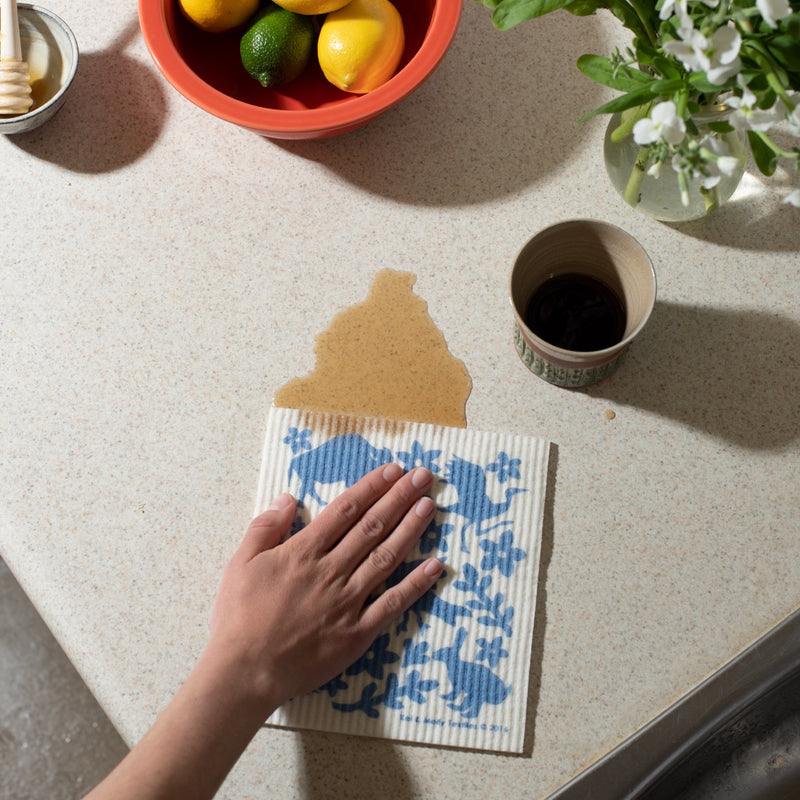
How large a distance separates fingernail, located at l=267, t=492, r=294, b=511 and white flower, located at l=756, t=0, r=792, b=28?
1.83 ft

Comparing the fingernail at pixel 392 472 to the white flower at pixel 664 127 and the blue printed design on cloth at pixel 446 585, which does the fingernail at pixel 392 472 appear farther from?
the white flower at pixel 664 127

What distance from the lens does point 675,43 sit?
53 centimetres

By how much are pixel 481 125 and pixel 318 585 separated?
0.51 meters

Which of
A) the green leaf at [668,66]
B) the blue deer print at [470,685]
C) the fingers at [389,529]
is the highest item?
the green leaf at [668,66]

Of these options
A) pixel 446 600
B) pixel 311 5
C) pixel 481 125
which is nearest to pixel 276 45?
pixel 311 5

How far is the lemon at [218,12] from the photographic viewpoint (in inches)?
31.4

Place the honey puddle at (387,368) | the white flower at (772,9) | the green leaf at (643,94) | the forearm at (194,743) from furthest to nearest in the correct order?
the honey puddle at (387,368), the forearm at (194,743), the green leaf at (643,94), the white flower at (772,9)

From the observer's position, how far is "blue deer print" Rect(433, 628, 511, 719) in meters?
0.76

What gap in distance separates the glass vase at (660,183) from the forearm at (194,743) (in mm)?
603

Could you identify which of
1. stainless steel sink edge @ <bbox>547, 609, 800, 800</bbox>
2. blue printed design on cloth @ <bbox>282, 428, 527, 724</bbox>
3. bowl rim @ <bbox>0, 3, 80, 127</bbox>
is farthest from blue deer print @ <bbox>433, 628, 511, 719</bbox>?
bowl rim @ <bbox>0, 3, 80, 127</bbox>

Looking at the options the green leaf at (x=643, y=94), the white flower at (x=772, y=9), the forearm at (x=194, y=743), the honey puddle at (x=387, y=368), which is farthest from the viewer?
the honey puddle at (x=387, y=368)

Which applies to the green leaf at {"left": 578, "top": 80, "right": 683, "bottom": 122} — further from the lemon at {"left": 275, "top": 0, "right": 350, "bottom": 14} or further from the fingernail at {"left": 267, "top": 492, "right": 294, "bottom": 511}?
the fingernail at {"left": 267, "top": 492, "right": 294, "bottom": 511}

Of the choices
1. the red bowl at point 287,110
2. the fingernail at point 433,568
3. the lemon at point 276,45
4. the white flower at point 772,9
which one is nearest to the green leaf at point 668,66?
the white flower at point 772,9

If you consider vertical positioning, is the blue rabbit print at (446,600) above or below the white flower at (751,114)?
below
